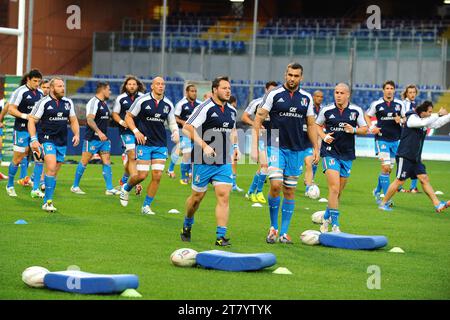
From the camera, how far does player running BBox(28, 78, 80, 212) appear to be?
17.0m

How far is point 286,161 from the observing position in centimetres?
1389

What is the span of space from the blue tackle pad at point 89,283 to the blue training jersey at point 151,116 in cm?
769

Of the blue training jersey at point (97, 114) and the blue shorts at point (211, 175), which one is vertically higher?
the blue training jersey at point (97, 114)

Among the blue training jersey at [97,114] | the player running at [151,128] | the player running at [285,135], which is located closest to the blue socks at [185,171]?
the blue training jersey at [97,114]

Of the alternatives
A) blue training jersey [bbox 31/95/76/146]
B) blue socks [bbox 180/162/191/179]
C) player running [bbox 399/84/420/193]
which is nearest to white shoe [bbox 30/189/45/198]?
blue training jersey [bbox 31/95/76/146]

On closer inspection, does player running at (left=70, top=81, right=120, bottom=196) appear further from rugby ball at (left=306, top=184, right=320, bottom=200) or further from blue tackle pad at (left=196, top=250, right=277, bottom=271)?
blue tackle pad at (left=196, top=250, right=277, bottom=271)

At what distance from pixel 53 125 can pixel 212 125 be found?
5064 millimetres

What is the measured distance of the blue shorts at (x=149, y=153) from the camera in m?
17.1

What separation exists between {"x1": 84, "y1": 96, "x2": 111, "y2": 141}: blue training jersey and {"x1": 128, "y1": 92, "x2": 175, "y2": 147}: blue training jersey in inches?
140

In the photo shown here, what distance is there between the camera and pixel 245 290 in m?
9.78

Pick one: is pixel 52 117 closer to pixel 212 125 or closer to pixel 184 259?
pixel 212 125

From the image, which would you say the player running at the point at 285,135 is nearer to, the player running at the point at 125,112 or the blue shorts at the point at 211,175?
the blue shorts at the point at 211,175

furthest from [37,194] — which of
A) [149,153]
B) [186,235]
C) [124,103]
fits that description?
[186,235]

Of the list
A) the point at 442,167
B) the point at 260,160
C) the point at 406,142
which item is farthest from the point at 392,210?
the point at 442,167
